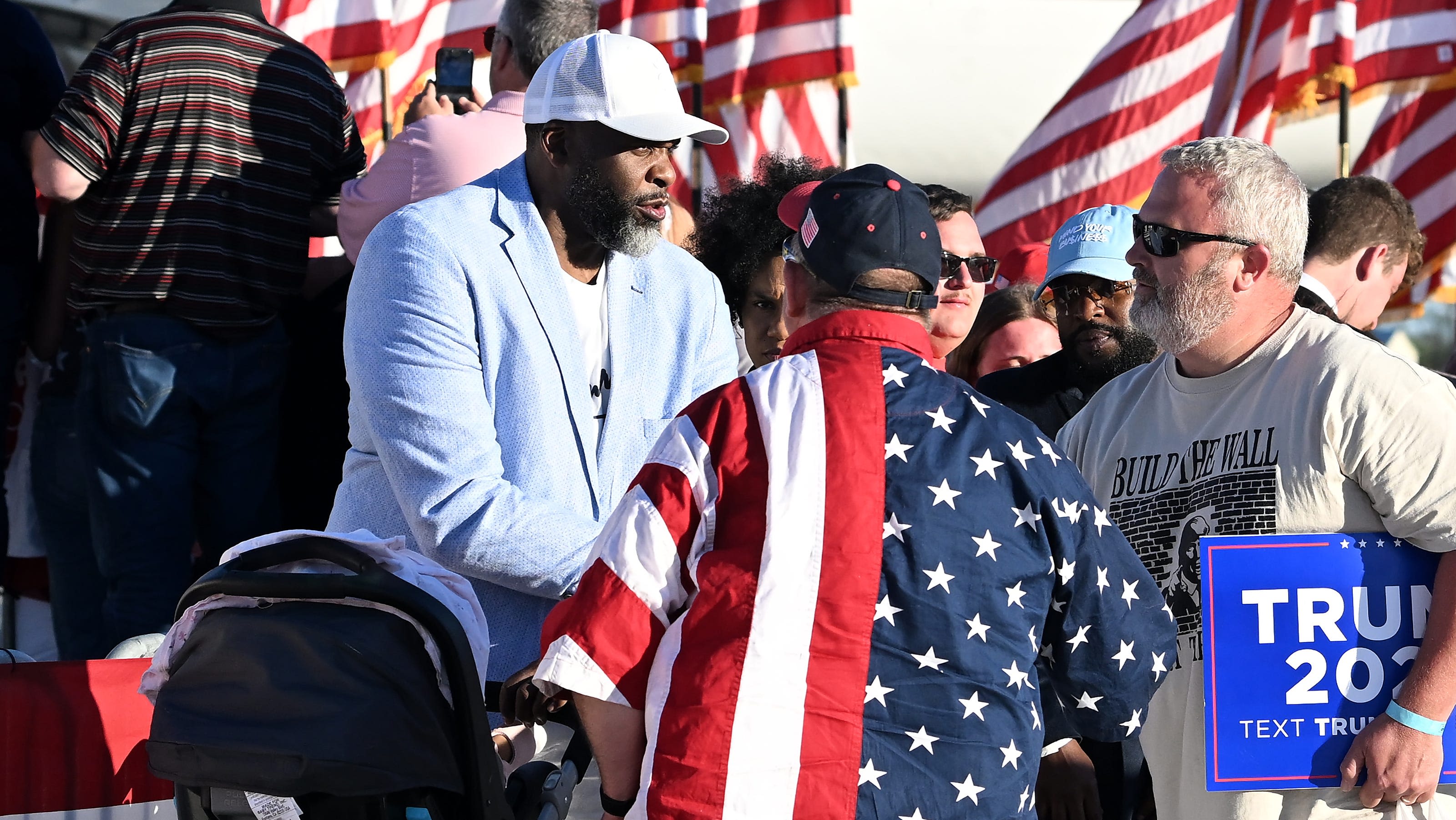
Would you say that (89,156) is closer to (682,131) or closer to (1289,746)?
(682,131)

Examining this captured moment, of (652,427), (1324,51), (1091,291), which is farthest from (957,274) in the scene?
(1324,51)

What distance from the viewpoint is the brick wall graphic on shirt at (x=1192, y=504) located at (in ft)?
10.8

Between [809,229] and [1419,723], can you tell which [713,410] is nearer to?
[809,229]

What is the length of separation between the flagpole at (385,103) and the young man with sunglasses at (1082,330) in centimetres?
339

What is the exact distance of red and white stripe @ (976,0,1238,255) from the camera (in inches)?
367

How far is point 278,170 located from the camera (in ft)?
15.7

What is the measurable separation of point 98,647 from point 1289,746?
11.6ft

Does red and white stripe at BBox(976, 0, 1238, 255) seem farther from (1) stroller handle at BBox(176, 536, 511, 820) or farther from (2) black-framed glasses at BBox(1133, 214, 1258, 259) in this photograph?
(1) stroller handle at BBox(176, 536, 511, 820)

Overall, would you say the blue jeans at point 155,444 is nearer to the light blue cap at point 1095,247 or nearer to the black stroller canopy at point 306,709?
the black stroller canopy at point 306,709

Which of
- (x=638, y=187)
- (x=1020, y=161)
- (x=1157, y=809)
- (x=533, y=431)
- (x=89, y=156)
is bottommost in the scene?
(x=1157, y=809)

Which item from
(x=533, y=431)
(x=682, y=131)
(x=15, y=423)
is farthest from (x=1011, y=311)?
(x=15, y=423)

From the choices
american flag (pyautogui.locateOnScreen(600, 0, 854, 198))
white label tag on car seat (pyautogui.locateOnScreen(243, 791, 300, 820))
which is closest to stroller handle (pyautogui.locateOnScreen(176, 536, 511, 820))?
white label tag on car seat (pyautogui.locateOnScreen(243, 791, 300, 820))

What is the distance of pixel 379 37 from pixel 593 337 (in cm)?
458

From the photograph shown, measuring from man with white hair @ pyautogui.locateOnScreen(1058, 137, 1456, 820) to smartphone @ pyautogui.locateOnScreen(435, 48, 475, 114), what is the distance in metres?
2.34
